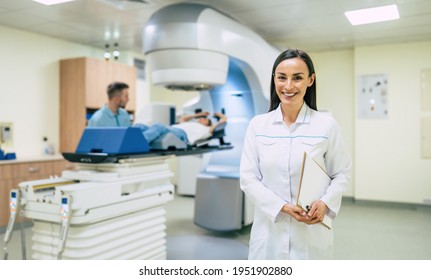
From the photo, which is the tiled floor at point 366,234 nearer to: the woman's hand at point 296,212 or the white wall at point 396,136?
the white wall at point 396,136

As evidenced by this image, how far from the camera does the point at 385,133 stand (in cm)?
293

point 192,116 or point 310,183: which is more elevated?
point 192,116

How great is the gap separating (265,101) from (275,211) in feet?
4.52

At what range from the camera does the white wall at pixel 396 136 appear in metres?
2.25

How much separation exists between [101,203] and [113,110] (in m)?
1.11

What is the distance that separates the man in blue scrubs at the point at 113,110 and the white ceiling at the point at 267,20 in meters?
0.43

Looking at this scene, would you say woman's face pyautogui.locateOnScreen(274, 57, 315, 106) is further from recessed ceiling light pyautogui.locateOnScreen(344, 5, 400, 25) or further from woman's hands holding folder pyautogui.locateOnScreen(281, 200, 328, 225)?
recessed ceiling light pyautogui.locateOnScreen(344, 5, 400, 25)

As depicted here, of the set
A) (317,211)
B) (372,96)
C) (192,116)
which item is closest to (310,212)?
(317,211)

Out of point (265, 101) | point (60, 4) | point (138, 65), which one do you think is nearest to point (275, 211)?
point (265, 101)

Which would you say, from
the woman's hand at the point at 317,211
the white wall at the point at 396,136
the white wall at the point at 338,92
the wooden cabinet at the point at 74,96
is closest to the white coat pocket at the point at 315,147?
the woman's hand at the point at 317,211

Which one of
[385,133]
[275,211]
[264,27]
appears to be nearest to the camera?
[275,211]

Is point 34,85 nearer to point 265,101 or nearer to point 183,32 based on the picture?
point 183,32

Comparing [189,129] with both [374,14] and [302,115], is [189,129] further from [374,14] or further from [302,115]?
[302,115]

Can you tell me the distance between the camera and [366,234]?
2.67 metres
